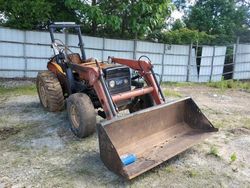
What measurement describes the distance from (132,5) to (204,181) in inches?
281

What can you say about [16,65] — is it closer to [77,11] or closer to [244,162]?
[77,11]

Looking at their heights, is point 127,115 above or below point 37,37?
below

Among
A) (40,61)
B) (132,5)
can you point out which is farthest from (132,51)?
(40,61)

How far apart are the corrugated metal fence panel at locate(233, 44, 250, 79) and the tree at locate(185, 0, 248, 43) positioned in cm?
218

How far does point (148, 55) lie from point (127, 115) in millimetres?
7105

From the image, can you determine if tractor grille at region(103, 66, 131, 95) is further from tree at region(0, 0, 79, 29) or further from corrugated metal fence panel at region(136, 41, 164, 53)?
corrugated metal fence panel at region(136, 41, 164, 53)

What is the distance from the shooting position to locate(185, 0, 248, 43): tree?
14445 mm

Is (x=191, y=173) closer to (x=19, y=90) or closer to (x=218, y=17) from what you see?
(x=19, y=90)

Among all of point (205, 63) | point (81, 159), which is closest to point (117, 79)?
point (81, 159)

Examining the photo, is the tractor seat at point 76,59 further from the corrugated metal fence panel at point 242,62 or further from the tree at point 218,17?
the tree at point 218,17

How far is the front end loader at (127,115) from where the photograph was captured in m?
3.34

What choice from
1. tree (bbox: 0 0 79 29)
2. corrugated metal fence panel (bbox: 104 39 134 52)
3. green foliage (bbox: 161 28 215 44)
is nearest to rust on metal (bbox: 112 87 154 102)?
corrugated metal fence panel (bbox: 104 39 134 52)

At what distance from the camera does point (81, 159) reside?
3713 millimetres

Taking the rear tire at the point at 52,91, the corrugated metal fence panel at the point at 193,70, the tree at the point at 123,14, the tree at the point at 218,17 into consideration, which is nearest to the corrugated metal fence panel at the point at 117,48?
the tree at the point at 123,14
